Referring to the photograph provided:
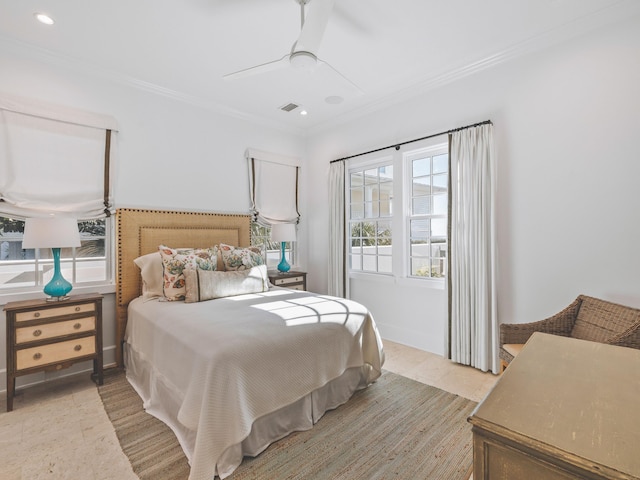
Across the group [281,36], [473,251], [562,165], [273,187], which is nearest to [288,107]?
[273,187]

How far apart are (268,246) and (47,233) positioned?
258 centimetres

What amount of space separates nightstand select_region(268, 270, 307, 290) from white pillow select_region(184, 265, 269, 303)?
0.82 meters

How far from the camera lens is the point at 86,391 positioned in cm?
271

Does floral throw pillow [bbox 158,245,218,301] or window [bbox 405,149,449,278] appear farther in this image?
window [bbox 405,149,449,278]

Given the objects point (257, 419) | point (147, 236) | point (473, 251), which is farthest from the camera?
point (147, 236)

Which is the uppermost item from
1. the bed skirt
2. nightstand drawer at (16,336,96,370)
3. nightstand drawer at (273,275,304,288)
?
nightstand drawer at (273,275,304,288)

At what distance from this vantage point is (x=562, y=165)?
8.71ft

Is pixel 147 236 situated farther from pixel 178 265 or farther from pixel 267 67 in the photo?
pixel 267 67

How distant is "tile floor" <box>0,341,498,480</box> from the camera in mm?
1792

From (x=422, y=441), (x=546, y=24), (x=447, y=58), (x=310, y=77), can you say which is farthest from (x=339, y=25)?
(x=422, y=441)

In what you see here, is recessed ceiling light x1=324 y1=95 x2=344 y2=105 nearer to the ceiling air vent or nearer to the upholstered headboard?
the ceiling air vent

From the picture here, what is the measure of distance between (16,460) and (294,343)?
5.77 ft

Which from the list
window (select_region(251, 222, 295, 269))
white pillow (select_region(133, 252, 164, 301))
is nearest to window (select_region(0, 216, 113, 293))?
white pillow (select_region(133, 252, 164, 301))

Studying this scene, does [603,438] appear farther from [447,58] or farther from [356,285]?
[356,285]
